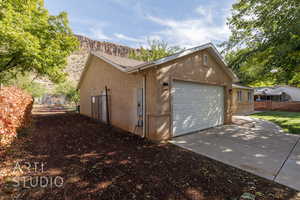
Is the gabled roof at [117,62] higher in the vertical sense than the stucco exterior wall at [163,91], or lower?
higher

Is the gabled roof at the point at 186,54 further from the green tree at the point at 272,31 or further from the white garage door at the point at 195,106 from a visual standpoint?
the white garage door at the point at 195,106

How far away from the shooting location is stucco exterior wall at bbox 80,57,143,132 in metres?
6.50

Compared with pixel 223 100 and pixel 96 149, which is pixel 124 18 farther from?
pixel 96 149

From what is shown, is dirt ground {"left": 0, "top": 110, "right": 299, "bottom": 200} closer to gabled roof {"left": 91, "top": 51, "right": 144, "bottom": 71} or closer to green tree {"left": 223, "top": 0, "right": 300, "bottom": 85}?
gabled roof {"left": 91, "top": 51, "right": 144, "bottom": 71}

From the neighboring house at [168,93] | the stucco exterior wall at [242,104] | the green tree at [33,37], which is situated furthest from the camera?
the stucco exterior wall at [242,104]

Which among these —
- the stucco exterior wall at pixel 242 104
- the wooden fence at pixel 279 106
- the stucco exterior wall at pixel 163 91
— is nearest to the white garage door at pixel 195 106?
the stucco exterior wall at pixel 163 91

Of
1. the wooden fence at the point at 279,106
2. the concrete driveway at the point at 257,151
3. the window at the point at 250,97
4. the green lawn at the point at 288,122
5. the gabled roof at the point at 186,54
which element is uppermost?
the gabled roof at the point at 186,54

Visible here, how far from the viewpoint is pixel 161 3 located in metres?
9.27

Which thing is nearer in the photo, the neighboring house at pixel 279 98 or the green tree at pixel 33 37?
the green tree at pixel 33 37

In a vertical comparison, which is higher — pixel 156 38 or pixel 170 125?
pixel 156 38

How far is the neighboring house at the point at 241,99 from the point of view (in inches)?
545

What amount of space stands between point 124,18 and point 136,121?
34.5 ft

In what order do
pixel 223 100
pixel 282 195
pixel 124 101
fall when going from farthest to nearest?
pixel 223 100 < pixel 124 101 < pixel 282 195

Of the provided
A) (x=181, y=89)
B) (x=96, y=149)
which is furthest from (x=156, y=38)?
(x=96, y=149)
